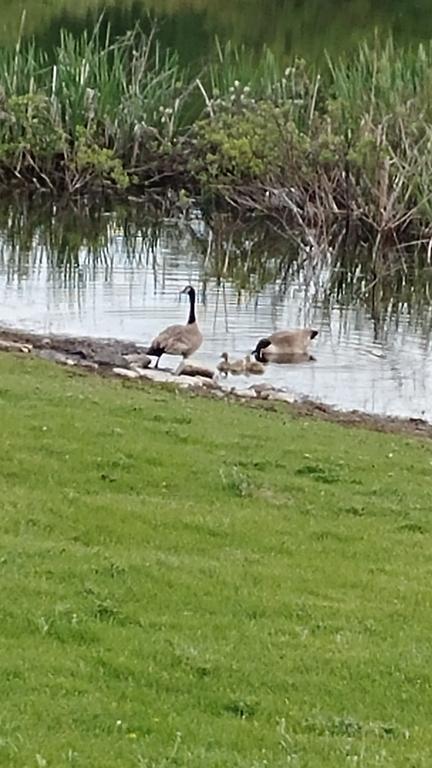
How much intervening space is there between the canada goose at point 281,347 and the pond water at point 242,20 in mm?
22391

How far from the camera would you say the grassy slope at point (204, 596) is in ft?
22.2

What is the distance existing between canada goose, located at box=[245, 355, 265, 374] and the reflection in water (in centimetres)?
17

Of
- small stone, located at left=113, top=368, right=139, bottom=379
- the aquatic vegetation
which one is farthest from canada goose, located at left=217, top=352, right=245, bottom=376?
the aquatic vegetation

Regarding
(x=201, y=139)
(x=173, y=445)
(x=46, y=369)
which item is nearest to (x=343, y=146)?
(x=201, y=139)

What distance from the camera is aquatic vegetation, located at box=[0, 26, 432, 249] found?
2638 centimetres

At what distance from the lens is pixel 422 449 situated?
14234mm

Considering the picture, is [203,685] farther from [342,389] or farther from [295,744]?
[342,389]

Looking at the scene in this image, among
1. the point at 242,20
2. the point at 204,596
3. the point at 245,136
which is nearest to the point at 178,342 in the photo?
the point at 204,596

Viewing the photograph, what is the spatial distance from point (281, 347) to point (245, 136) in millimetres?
10664

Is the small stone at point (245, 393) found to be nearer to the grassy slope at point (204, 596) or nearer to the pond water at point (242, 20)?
the grassy slope at point (204, 596)

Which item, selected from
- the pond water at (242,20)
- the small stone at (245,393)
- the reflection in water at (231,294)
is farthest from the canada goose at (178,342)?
the pond water at (242,20)

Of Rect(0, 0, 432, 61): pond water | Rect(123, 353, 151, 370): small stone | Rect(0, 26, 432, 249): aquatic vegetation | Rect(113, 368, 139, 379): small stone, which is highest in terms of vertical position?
Rect(0, 0, 432, 61): pond water

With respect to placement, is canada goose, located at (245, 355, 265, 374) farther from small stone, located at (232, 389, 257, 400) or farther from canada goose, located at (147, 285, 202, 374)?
small stone, located at (232, 389, 257, 400)

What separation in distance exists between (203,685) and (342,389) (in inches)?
438
